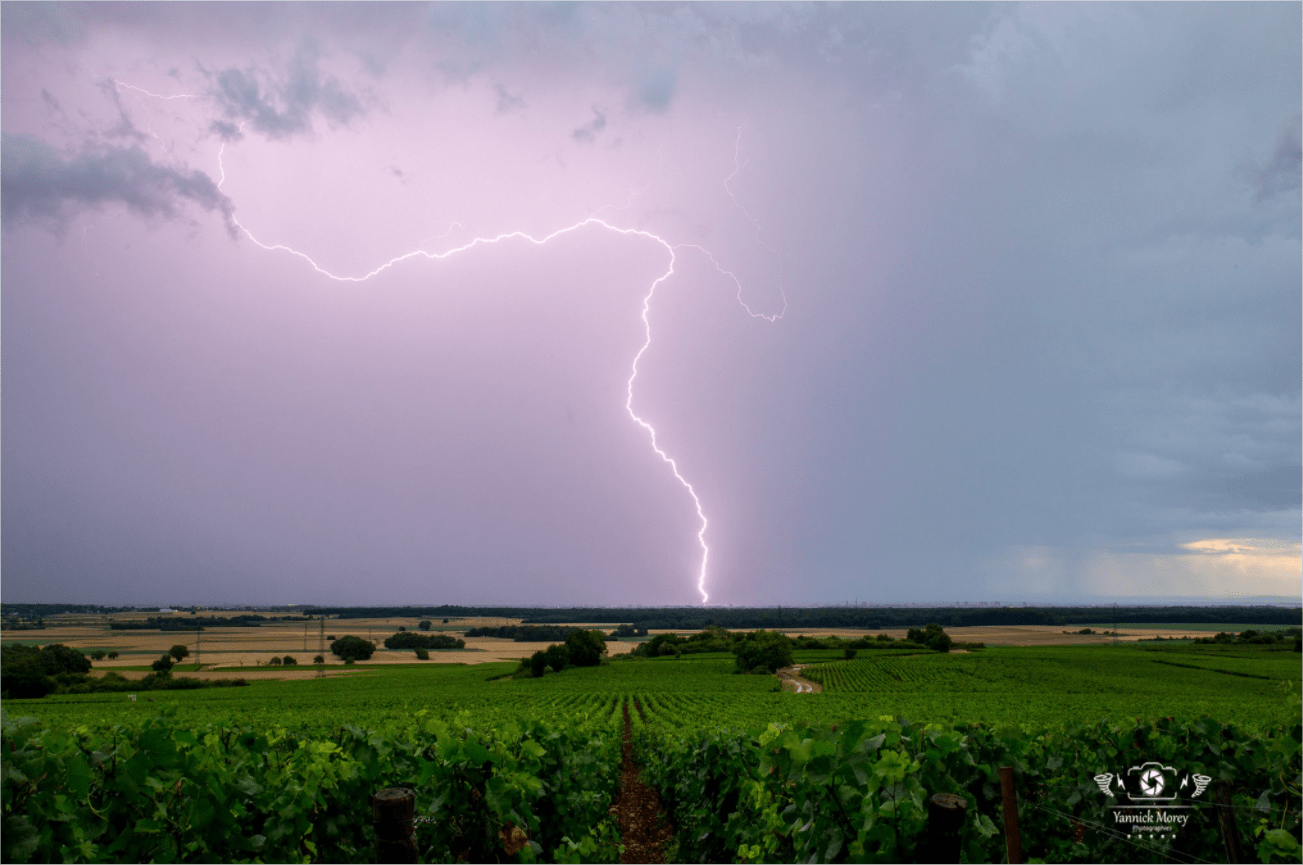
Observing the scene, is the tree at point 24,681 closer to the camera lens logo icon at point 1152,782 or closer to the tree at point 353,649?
the tree at point 353,649

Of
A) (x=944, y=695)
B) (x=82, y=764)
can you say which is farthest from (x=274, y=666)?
(x=82, y=764)

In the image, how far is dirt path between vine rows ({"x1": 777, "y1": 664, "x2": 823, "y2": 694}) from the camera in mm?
63969

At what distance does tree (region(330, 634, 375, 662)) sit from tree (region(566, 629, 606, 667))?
4681cm

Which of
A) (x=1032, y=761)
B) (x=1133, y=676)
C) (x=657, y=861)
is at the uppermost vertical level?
(x=1032, y=761)

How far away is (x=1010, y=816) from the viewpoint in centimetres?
348

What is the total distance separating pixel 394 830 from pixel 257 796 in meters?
2.10

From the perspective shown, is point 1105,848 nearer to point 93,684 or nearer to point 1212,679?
point 1212,679

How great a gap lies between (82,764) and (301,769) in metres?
1.83

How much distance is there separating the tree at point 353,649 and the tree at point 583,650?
46814mm

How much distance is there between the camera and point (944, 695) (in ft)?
162

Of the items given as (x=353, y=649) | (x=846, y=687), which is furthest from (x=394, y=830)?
(x=353, y=649)

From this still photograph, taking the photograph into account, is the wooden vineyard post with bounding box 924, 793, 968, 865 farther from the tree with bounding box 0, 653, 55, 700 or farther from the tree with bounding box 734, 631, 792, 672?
the tree with bounding box 0, 653, 55, 700

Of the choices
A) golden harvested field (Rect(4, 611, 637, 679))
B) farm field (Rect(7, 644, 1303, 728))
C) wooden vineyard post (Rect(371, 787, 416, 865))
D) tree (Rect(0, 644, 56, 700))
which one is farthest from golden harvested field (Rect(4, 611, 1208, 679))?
wooden vineyard post (Rect(371, 787, 416, 865))

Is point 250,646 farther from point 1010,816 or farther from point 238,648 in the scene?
point 1010,816
